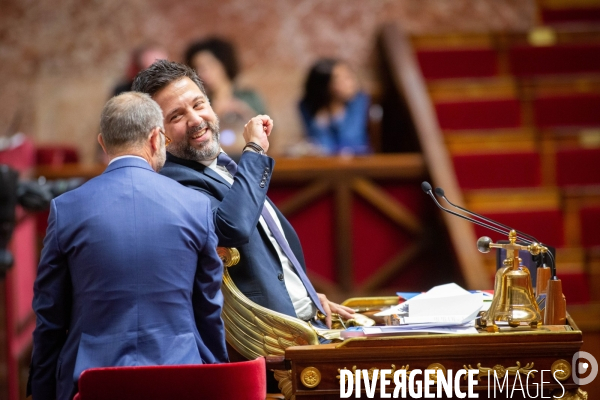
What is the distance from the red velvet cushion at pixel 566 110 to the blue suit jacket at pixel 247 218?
134 inches

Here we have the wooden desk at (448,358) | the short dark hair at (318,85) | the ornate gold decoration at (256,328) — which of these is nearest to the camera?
the wooden desk at (448,358)

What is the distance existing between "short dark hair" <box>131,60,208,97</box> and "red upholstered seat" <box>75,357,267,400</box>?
810 mm

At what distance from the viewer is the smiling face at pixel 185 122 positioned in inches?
93.4

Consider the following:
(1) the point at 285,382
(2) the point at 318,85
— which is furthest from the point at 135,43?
(1) the point at 285,382

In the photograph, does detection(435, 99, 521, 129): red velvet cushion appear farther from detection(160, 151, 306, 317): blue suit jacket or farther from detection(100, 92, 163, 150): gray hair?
detection(100, 92, 163, 150): gray hair

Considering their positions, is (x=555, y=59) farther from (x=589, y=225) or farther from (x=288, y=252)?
(x=288, y=252)

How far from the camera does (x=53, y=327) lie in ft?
6.72

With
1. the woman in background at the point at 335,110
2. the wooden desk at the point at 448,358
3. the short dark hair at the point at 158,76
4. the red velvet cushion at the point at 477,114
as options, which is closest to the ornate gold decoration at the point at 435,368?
the wooden desk at the point at 448,358

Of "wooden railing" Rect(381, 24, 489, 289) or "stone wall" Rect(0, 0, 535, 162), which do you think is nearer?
"wooden railing" Rect(381, 24, 489, 289)

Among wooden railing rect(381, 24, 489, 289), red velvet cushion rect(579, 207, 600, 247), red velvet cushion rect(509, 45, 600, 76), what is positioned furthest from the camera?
red velvet cushion rect(509, 45, 600, 76)

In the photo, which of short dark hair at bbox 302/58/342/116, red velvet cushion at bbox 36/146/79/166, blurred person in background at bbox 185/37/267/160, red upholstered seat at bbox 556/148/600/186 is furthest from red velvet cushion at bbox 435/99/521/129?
red velvet cushion at bbox 36/146/79/166

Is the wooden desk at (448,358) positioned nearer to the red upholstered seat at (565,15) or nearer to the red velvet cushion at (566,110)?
the red velvet cushion at (566,110)

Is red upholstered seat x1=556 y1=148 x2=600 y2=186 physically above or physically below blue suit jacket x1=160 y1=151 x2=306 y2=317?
above

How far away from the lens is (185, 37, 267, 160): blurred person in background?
512cm
